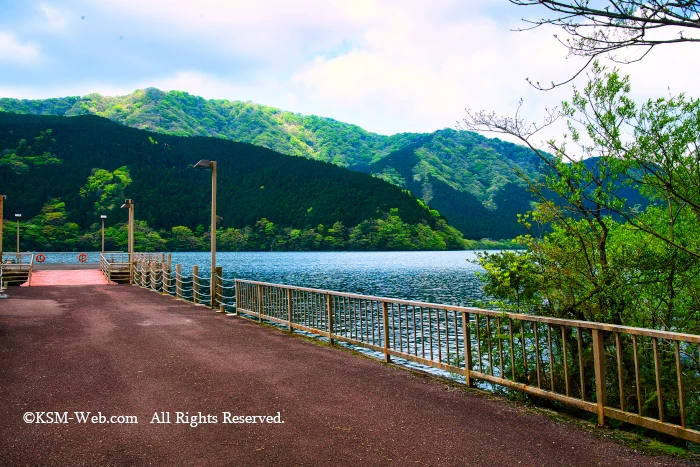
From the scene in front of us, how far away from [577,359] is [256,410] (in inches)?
191

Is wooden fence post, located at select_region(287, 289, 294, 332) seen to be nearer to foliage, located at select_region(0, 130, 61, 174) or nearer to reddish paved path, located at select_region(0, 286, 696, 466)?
reddish paved path, located at select_region(0, 286, 696, 466)

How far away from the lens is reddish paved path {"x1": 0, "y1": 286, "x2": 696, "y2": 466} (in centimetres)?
446

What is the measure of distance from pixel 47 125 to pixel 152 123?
214 feet

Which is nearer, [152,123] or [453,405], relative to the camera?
[453,405]

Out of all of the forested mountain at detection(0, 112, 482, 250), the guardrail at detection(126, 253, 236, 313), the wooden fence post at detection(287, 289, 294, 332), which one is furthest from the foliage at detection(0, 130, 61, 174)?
the wooden fence post at detection(287, 289, 294, 332)

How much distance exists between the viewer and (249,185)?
480ft

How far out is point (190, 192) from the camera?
5561 inches

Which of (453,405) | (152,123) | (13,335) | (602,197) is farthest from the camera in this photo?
(152,123)

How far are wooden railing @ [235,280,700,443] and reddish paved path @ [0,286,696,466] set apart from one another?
35 cm

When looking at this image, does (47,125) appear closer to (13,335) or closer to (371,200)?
(371,200)

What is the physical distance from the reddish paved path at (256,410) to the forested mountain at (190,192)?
114 metres

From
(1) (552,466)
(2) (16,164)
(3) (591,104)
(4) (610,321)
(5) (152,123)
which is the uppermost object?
(5) (152,123)

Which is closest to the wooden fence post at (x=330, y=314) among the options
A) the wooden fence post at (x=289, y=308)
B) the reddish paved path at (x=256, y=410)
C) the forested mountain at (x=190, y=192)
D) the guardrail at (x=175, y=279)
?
the reddish paved path at (x=256, y=410)

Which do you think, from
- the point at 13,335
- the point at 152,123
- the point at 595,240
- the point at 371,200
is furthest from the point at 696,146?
the point at 152,123
